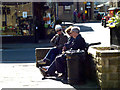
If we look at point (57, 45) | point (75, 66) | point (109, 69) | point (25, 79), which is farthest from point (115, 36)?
point (25, 79)

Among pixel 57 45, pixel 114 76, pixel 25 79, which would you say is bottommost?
pixel 25 79

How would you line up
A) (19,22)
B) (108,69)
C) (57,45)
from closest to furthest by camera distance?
(108,69) → (57,45) → (19,22)

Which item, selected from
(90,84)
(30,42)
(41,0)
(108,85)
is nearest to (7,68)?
(90,84)

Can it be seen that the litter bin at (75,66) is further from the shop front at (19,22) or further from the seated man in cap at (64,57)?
the shop front at (19,22)

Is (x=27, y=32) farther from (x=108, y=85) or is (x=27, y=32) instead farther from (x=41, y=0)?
(x=108, y=85)

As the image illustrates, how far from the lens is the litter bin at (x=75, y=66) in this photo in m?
7.63

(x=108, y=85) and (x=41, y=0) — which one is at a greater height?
(x=41, y=0)

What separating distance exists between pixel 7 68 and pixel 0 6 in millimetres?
10491

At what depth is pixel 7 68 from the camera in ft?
35.5

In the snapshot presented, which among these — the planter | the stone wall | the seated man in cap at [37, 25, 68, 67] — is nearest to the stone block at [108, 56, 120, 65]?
the stone wall

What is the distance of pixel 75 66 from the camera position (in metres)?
7.62

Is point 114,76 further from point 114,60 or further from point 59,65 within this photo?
point 59,65

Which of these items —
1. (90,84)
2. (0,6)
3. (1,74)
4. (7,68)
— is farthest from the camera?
(0,6)

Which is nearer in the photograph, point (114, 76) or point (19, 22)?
point (114, 76)
